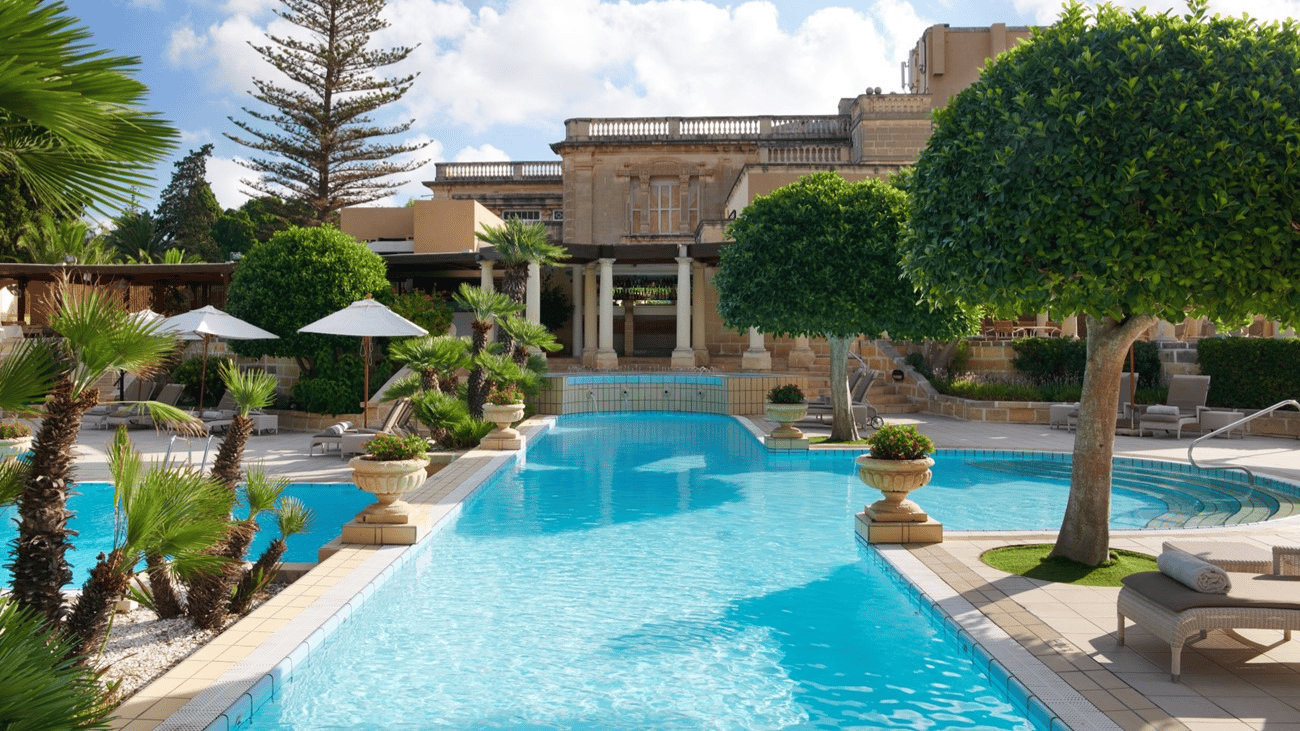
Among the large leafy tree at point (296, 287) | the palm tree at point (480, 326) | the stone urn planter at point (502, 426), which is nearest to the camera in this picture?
the stone urn planter at point (502, 426)

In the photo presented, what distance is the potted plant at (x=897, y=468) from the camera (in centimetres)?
776

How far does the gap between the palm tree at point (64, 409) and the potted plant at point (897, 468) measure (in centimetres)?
581

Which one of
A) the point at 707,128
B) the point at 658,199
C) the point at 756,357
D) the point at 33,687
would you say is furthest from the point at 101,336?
the point at 707,128

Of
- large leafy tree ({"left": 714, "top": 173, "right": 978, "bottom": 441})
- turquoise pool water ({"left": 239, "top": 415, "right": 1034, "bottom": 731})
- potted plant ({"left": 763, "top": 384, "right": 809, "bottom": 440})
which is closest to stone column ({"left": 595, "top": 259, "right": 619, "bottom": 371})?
potted plant ({"left": 763, "top": 384, "right": 809, "bottom": 440})

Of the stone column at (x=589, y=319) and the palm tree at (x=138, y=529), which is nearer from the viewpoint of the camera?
the palm tree at (x=138, y=529)

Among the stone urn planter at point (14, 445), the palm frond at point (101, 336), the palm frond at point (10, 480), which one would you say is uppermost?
the palm frond at point (101, 336)

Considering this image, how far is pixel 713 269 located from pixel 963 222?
69.6ft

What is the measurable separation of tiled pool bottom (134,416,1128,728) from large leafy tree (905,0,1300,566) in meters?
2.25

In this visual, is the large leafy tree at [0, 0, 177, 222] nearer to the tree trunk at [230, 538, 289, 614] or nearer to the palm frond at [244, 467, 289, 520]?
the palm frond at [244, 467, 289, 520]

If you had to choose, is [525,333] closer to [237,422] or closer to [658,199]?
[237,422]

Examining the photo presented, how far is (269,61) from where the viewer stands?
105 feet

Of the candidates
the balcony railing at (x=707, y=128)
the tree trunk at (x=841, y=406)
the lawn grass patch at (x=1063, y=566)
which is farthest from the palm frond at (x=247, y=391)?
the balcony railing at (x=707, y=128)

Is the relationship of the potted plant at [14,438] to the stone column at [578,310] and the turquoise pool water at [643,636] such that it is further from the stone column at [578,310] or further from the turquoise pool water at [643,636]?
the stone column at [578,310]

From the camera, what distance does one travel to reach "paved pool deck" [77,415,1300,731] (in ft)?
13.5
